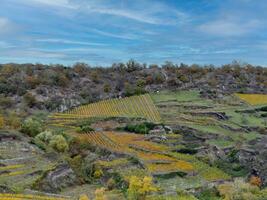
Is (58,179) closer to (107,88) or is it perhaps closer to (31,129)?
(31,129)

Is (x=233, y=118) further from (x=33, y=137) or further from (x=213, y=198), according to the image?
(x=213, y=198)

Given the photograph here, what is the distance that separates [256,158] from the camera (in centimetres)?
6400

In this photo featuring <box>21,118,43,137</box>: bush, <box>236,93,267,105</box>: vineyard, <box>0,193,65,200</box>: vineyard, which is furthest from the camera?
<box>236,93,267,105</box>: vineyard

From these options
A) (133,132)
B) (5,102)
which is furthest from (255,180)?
(5,102)

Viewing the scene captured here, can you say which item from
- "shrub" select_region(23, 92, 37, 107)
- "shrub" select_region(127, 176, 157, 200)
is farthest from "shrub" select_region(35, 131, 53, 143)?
"shrub" select_region(23, 92, 37, 107)

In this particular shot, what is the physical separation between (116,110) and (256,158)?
40.4m

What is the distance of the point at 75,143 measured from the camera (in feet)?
214

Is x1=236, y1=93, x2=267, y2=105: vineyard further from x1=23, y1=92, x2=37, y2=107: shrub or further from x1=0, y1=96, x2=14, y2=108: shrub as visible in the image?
x1=0, y1=96, x2=14, y2=108: shrub

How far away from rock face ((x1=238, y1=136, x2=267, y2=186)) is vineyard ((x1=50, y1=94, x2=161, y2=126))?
23313 mm

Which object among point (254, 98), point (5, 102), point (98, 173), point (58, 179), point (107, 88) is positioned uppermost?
point (107, 88)

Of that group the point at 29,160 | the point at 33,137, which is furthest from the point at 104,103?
the point at 29,160

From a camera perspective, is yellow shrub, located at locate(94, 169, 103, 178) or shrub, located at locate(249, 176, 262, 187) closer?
yellow shrub, located at locate(94, 169, 103, 178)

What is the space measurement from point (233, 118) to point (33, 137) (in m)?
39.5

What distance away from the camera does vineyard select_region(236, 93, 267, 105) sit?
4058 inches
